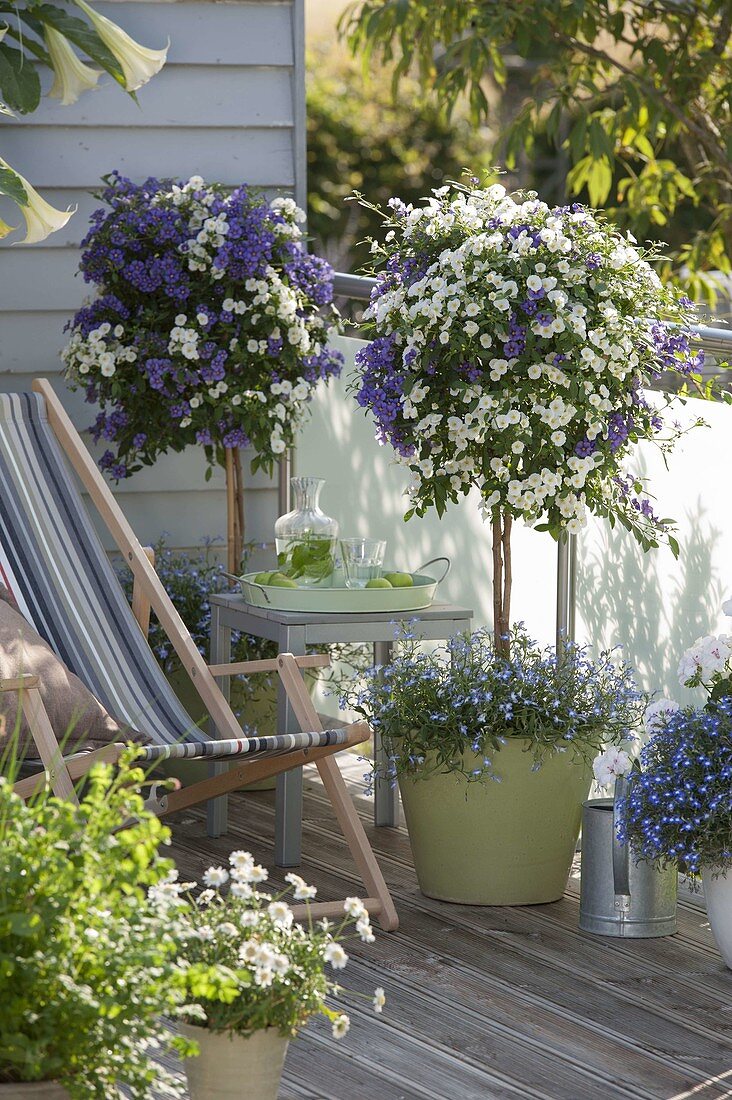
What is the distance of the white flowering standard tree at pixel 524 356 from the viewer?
3.10 meters

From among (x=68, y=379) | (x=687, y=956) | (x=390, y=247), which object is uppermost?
(x=390, y=247)

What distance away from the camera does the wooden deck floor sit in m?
2.45

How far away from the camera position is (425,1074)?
2467 millimetres

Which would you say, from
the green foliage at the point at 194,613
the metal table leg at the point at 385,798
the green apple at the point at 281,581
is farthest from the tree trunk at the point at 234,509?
the green apple at the point at 281,581

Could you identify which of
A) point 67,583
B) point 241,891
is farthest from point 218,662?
point 241,891

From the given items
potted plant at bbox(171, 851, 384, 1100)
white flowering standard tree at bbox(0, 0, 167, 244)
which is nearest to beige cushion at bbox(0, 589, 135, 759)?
potted plant at bbox(171, 851, 384, 1100)

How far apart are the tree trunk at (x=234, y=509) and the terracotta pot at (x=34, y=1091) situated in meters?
2.54

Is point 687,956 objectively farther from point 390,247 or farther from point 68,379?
point 68,379

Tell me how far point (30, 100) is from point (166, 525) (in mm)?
1203

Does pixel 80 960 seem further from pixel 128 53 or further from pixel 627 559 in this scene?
pixel 128 53

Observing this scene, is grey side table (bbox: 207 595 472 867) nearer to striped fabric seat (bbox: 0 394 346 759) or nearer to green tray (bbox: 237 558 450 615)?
green tray (bbox: 237 558 450 615)

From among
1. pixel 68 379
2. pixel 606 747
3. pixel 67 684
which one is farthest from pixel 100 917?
pixel 68 379

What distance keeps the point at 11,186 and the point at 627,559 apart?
164 centimetres

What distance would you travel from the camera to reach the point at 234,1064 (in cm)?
198
